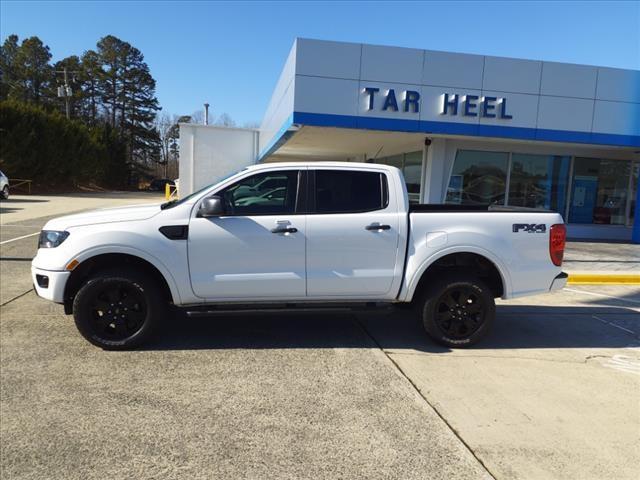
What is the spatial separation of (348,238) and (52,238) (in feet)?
9.49

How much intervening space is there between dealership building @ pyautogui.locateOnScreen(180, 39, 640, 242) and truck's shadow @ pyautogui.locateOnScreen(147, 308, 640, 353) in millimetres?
7195

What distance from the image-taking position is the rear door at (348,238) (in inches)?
192

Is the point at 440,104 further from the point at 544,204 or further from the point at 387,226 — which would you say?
the point at 387,226

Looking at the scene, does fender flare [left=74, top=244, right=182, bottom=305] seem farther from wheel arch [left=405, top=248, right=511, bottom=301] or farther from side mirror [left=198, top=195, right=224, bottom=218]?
wheel arch [left=405, top=248, right=511, bottom=301]

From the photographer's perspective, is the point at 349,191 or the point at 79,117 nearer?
the point at 349,191

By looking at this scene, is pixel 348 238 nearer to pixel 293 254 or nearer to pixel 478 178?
pixel 293 254

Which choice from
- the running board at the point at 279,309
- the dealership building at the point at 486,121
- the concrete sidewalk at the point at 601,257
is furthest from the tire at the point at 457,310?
the dealership building at the point at 486,121

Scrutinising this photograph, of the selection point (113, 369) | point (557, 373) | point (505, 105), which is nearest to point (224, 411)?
point (113, 369)

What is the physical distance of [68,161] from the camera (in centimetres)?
4188

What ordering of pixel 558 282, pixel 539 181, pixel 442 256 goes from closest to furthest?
pixel 442 256
pixel 558 282
pixel 539 181

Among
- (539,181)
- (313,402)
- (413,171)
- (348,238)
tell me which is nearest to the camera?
(313,402)

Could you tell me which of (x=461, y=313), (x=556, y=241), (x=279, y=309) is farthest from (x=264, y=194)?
(x=556, y=241)

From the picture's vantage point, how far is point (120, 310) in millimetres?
4754

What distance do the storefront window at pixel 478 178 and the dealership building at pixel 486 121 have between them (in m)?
0.03
